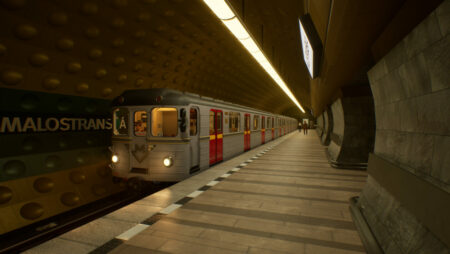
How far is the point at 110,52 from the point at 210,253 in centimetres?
608

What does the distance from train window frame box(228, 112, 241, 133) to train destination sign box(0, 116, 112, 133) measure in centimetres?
491

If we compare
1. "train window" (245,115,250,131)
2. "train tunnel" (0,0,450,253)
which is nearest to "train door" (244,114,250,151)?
"train window" (245,115,250,131)

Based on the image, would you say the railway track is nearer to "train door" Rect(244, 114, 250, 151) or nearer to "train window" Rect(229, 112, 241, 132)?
"train window" Rect(229, 112, 241, 132)

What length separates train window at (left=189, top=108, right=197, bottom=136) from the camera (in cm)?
693

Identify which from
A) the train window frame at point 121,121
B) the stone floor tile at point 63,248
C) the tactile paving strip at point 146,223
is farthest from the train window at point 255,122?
the stone floor tile at point 63,248

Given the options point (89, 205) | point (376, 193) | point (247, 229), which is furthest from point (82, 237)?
point (376, 193)

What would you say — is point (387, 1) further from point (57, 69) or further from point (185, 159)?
point (57, 69)

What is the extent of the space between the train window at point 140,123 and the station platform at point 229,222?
1820mm

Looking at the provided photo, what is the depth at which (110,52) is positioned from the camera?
687cm

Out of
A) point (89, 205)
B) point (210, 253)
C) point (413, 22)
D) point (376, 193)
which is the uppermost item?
point (413, 22)

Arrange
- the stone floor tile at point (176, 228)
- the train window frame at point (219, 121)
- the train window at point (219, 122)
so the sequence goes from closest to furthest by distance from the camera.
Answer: the stone floor tile at point (176, 228) < the train window frame at point (219, 121) < the train window at point (219, 122)

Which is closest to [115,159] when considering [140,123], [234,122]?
[140,123]

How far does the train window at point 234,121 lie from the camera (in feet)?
35.3

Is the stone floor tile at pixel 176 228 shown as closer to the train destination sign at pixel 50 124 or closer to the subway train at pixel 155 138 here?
the subway train at pixel 155 138
